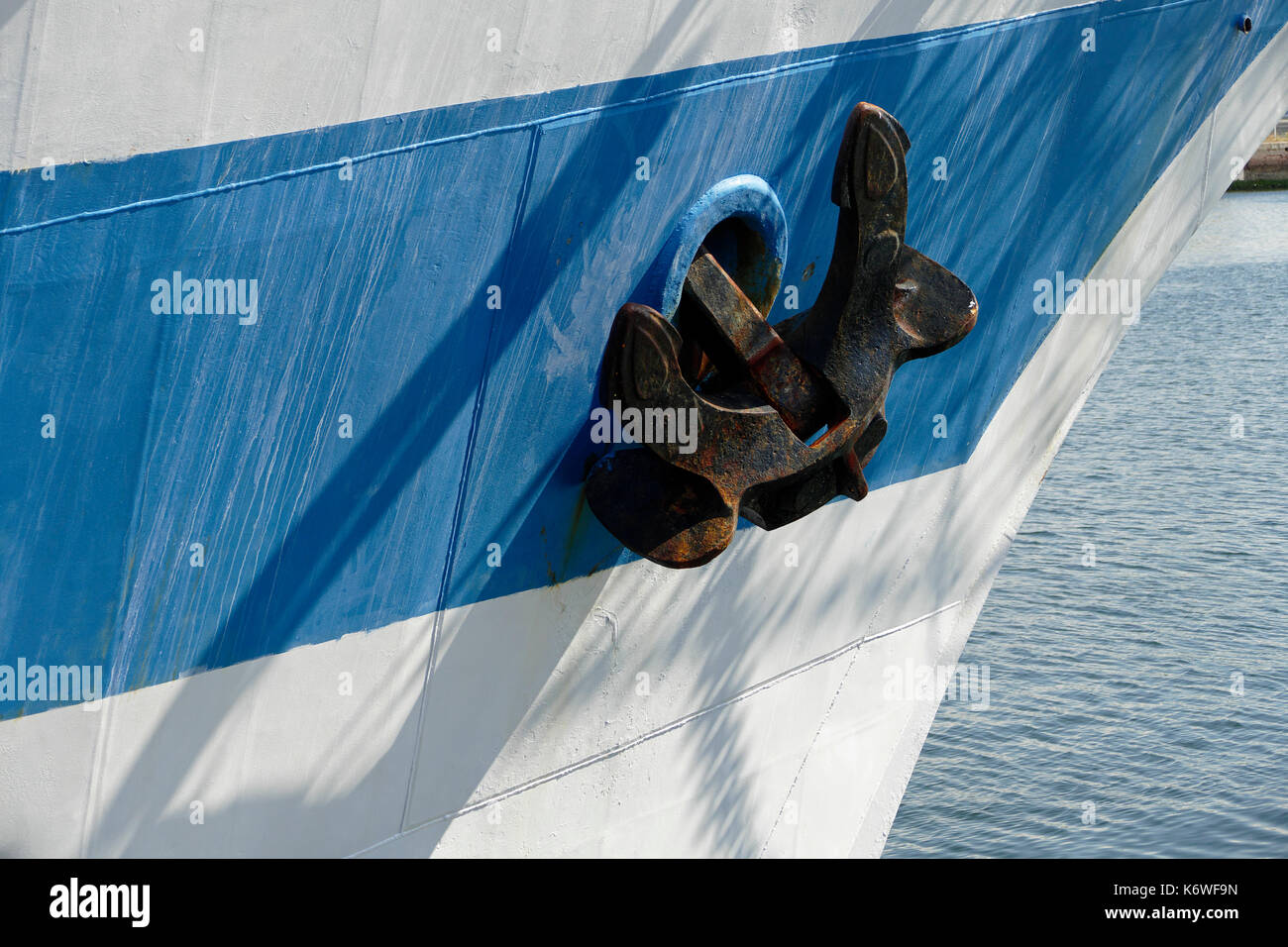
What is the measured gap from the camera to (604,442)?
2877 millimetres

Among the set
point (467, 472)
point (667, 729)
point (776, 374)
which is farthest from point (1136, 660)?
point (467, 472)

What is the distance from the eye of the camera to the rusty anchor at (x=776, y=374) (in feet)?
8.77

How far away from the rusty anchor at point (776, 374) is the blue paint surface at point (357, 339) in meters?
0.16

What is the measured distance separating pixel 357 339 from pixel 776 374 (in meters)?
0.84

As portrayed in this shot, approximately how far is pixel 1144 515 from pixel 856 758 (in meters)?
9.12

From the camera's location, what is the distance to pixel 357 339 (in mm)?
2389

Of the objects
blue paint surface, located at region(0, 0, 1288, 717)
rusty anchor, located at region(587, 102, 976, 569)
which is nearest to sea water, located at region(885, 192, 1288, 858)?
rusty anchor, located at region(587, 102, 976, 569)

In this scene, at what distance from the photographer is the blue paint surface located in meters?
2.06

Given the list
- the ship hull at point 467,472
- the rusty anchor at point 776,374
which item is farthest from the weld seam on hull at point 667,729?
the rusty anchor at point 776,374

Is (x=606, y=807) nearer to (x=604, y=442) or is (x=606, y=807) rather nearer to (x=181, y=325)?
(x=604, y=442)

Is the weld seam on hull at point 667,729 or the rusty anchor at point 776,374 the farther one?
the weld seam on hull at point 667,729

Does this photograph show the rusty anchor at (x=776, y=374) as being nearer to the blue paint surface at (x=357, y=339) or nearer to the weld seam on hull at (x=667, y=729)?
the blue paint surface at (x=357, y=339)

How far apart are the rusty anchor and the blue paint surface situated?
16 centimetres
